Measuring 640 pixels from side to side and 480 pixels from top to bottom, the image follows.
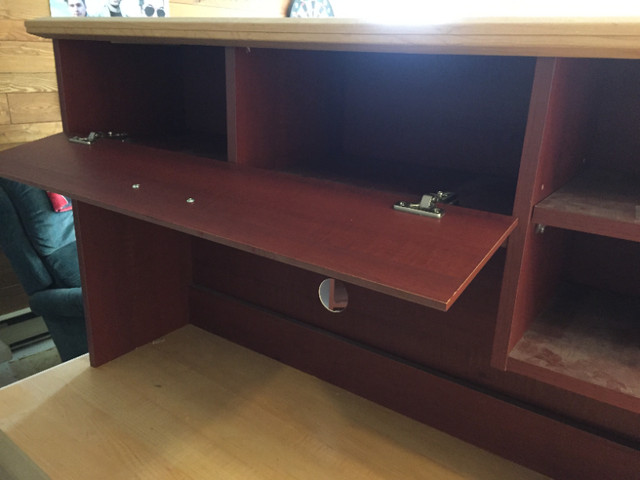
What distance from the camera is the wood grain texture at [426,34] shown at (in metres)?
0.52

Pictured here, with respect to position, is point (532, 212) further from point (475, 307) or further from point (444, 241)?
Result: point (475, 307)

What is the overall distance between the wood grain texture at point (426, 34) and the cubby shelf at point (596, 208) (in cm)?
17

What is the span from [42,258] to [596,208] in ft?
6.02

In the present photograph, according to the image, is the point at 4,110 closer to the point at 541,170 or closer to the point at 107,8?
the point at 107,8

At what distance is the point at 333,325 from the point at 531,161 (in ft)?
1.88

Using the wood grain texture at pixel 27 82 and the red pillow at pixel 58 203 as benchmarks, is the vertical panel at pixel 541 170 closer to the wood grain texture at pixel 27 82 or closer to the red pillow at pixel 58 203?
the red pillow at pixel 58 203

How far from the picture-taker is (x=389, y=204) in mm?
720

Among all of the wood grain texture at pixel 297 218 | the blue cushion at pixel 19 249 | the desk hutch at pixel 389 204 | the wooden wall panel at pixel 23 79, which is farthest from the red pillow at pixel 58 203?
the wood grain texture at pixel 297 218

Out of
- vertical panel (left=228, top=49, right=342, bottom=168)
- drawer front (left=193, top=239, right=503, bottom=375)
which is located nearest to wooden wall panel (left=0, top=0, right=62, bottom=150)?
drawer front (left=193, top=239, right=503, bottom=375)

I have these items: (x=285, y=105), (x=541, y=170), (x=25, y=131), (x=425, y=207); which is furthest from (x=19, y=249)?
(x=541, y=170)

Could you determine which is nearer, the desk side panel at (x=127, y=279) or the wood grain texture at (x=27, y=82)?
the desk side panel at (x=127, y=279)

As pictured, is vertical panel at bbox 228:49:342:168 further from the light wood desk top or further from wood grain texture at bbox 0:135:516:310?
the light wood desk top

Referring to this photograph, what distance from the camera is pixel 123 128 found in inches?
46.8

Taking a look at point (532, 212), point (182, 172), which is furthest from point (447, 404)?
point (182, 172)
